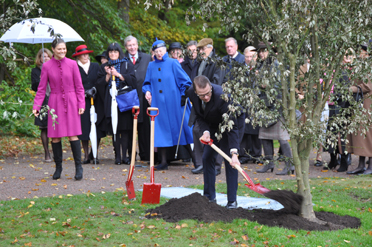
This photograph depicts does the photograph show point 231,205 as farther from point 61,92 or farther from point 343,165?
point 343,165

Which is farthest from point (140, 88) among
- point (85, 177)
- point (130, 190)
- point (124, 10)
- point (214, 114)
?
point (124, 10)

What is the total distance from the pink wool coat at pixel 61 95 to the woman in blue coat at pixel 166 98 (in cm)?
208

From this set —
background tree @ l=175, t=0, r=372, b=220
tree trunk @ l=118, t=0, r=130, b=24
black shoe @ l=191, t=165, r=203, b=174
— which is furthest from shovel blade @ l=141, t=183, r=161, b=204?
tree trunk @ l=118, t=0, r=130, b=24

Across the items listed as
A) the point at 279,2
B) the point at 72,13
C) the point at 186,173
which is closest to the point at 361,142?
the point at 186,173

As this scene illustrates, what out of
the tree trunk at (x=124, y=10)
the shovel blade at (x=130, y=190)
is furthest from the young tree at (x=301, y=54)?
the tree trunk at (x=124, y=10)

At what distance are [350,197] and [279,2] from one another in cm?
324

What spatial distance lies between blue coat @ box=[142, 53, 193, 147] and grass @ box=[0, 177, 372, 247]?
3.31 metres

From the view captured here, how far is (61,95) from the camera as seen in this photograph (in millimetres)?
8086

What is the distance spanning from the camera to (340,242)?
4.87 m

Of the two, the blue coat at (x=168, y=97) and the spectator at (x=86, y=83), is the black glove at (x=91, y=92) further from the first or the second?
the blue coat at (x=168, y=97)

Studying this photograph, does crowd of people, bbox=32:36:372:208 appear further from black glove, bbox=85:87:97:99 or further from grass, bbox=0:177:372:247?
grass, bbox=0:177:372:247

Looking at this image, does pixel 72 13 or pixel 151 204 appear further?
pixel 72 13

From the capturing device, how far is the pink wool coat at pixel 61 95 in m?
8.05

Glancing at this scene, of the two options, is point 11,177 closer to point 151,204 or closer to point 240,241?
point 151,204
